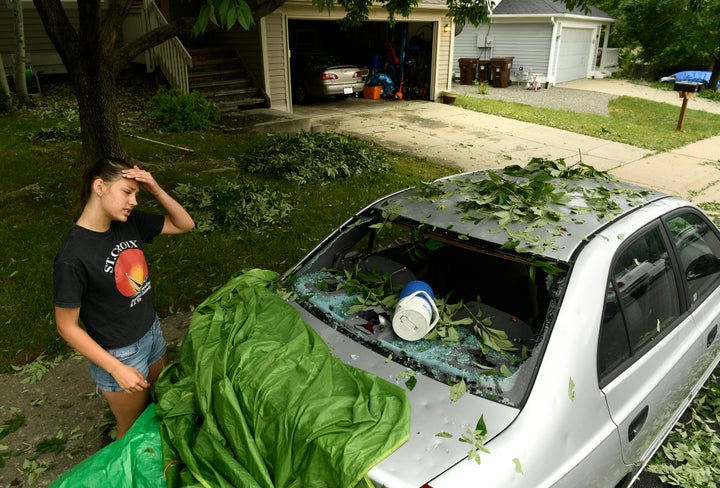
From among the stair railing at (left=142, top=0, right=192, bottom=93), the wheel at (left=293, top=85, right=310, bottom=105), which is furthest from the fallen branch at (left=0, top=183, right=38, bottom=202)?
the wheel at (left=293, top=85, right=310, bottom=105)

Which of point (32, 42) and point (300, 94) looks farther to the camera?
point (300, 94)

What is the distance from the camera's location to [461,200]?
9.80 ft

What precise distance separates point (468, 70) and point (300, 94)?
9.78 metres

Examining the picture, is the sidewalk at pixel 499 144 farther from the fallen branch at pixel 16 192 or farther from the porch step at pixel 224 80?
the fallen branch at pixel 16 192

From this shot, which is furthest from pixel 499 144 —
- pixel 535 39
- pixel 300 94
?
pixel 535 39

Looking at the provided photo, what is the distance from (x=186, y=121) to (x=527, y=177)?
8.61 meters

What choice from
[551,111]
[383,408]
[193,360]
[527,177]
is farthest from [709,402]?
[551,111]

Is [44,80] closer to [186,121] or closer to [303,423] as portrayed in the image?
[186,121]

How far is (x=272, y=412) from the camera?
76.0 inches

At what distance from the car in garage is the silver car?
1267 cm

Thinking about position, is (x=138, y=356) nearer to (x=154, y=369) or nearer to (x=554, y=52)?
(x=154, y=369)

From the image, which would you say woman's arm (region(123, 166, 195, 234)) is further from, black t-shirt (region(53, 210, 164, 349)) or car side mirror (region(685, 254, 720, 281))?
car side mirror (region(685, 254, 720, 281))

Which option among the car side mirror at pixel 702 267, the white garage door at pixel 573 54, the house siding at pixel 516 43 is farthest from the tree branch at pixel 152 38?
the white garage door at pixel 573 54

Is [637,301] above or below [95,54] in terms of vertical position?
below
